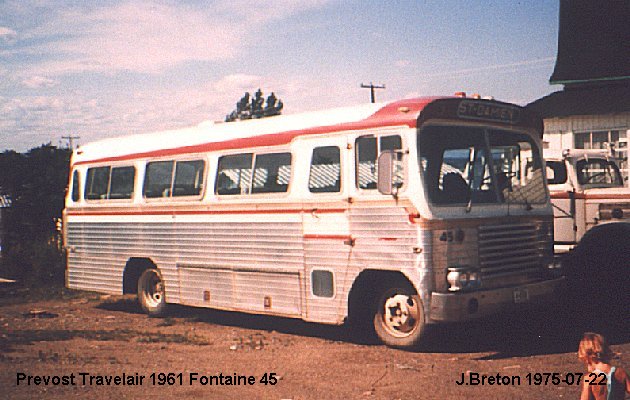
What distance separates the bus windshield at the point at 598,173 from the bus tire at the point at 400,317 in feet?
14.0

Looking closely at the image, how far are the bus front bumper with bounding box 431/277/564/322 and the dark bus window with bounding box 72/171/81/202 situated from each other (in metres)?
7.70

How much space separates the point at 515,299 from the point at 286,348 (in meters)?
2.73

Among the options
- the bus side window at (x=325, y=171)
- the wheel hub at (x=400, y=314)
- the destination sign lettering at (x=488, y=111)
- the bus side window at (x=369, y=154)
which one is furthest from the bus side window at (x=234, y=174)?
the destination sign lettering at (x=488, y=111)

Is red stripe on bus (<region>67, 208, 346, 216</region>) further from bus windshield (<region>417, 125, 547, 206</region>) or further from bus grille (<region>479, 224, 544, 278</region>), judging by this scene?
bus grille (<region>479, 224, 544, 278</region>)

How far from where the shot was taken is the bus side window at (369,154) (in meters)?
9.02

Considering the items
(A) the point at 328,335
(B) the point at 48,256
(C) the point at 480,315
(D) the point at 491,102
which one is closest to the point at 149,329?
(A) the point at 328,335

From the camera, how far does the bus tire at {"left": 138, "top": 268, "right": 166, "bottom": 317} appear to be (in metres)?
12.7

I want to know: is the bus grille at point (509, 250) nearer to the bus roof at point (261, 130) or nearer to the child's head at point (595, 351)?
the bus roof at point (261, 130)

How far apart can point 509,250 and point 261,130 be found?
11.8 feet

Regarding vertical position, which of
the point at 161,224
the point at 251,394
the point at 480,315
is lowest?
the point at 251,394

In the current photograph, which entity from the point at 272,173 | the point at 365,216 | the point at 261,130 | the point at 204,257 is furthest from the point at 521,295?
the point at 204,257

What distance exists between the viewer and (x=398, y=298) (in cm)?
912

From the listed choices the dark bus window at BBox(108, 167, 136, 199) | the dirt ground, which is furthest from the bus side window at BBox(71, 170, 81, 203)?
the dirt ground

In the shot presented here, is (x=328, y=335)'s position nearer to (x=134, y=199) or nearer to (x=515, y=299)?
(x=515, y=299)
